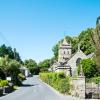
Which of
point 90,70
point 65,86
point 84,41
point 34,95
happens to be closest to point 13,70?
point 90,70

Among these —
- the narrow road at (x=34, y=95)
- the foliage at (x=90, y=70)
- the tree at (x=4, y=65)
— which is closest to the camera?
the narrow road at (x=34, y=95)

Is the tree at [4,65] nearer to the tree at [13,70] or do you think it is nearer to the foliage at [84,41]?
the tree at [13,70]

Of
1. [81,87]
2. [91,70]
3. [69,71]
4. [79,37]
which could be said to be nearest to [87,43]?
[79,37]

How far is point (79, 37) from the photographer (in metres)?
121

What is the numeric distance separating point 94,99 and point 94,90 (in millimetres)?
1666

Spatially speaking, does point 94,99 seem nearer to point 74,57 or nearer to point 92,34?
point 92,34

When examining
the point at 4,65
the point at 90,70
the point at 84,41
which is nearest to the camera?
the point at 4,65

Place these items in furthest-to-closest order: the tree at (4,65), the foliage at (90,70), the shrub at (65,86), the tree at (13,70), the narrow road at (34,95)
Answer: the foliage at (90,70) → the tree at (13,70) → the tree at (4,65) → the shrub at (65,86) → the narrow road at (34,95)

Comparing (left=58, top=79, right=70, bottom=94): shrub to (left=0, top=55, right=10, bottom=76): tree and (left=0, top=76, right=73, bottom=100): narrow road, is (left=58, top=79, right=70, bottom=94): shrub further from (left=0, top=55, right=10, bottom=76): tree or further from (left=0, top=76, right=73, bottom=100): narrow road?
(left=0, top=55, right=10, bottom=76): tree

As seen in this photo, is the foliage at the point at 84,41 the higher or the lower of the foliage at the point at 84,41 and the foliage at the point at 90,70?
the higher

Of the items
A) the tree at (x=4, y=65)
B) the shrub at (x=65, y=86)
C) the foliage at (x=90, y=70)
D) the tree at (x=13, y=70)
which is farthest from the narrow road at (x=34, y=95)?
the foliage at (x=90, y=70)

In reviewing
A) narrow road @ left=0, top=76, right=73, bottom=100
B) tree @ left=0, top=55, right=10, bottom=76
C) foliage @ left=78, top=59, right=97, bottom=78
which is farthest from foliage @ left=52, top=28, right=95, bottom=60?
narrow road @ left=0, top=76, right=73, bottom=100

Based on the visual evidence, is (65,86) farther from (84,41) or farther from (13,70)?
(84,41)

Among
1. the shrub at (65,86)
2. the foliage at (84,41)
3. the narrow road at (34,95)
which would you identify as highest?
the foliage at (84,41)
